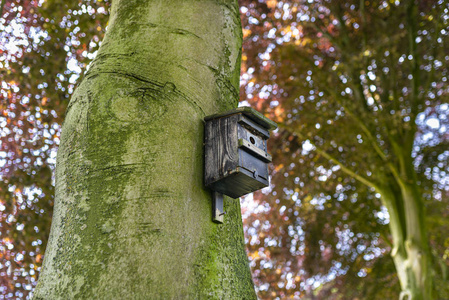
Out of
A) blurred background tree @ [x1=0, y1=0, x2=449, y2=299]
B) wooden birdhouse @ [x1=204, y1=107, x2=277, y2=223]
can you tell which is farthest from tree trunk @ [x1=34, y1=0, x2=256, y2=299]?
blurred background tree @ [x1=0, y1=0, x2=449, y2=299]

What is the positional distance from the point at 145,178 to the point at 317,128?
5.36 m

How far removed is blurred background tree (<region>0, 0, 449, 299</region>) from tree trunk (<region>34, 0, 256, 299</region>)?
2145 mm

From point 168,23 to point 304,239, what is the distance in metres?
6.45

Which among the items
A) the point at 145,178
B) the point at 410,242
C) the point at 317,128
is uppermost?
the point at 317,128

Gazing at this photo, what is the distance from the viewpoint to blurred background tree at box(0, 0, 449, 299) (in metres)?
3.52

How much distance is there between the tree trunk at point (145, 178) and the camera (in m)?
1.16

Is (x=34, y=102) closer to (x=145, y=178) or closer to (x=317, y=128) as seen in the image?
(x=145, y=178)

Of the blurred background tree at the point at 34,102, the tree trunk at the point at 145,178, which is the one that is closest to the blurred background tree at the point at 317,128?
the blurred background tree at the point at 34,102

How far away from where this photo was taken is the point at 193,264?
4.05 feet

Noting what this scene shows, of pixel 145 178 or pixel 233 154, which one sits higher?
pixel 233 154

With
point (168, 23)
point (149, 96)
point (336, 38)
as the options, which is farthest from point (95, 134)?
point (336, 38)

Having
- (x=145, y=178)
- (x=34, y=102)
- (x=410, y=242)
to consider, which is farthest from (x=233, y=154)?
(x=410, y=242)

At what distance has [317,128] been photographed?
6.36 m

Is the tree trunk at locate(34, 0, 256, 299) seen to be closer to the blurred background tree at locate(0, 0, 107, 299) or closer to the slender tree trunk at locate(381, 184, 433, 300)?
the blurred background tree at locate(0, 0, 107, 299)
